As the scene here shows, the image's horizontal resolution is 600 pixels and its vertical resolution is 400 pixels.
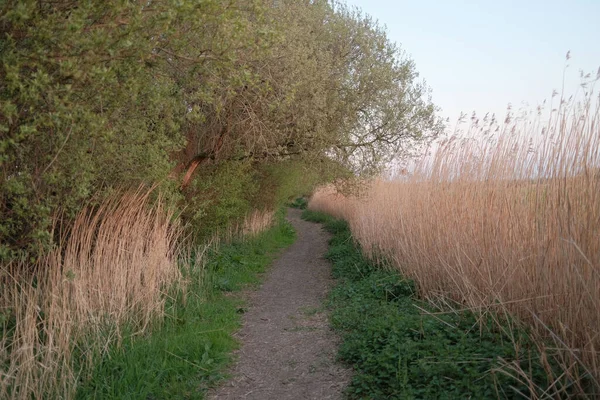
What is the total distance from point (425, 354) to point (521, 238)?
1.44 metres

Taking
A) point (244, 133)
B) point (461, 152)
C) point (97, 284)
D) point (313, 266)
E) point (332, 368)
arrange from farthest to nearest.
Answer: point (313, 266)
point (244, 133)
point (461, 152)
point (97, 284)
point (332, 368)

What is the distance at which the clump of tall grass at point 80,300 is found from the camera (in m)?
4.17

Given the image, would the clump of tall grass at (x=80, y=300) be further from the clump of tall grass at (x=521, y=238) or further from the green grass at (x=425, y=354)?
the clump of tall grass at (x=521, y=238)

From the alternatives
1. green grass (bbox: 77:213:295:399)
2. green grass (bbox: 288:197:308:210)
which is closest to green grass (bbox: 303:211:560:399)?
green grass (bbox: 77:213:295:399)

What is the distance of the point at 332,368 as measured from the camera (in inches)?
201

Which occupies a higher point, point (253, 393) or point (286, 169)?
point (286, 169)

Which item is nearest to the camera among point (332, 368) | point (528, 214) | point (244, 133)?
point (528, 214)

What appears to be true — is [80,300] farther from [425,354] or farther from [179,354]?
[425,354]

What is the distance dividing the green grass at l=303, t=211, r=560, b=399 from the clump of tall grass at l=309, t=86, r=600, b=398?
0.59 feet

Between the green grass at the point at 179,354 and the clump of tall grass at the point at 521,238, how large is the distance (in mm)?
2684

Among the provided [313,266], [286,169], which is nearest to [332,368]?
[313,266]

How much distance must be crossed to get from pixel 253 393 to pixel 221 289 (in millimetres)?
4592

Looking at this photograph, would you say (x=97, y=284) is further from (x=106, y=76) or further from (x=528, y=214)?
(x=528, y=214)

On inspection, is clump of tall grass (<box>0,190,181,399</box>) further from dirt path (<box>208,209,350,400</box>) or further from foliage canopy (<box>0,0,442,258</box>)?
dirt path (<box>208,209,350,400</box>)
